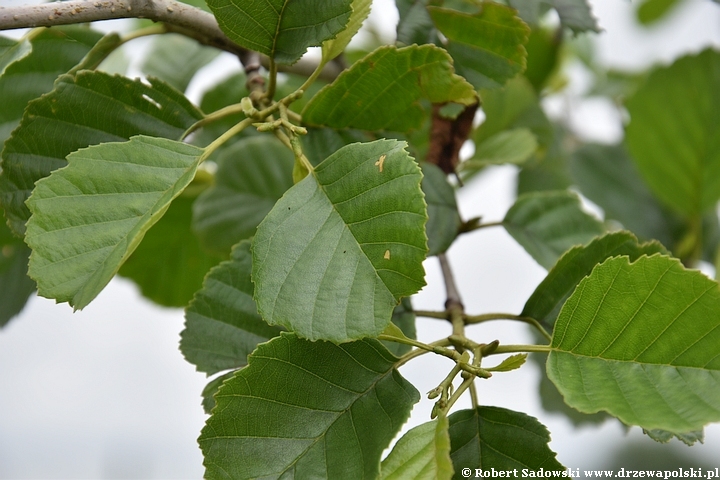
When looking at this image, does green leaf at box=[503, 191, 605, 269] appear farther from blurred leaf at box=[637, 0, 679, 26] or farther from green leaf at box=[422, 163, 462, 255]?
blurred leaf at box=[637, 0, 679, 26]

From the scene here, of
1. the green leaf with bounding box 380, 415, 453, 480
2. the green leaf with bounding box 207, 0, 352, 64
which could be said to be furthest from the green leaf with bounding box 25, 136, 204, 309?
the green leaf with bounding box 380, 415, 453, 480

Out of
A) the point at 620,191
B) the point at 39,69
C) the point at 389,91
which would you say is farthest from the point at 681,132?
the point at 39,69

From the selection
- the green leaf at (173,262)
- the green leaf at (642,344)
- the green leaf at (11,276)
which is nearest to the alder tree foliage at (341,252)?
the green leaf at (642,344)

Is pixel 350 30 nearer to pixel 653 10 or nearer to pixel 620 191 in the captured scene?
pixel 620 191

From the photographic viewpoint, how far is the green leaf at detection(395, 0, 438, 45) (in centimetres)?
59

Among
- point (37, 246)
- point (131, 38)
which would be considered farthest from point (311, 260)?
point (131, 38)

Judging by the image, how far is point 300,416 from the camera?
0.47 meters

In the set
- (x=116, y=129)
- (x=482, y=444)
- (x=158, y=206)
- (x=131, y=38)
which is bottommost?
(x=482, y=444)

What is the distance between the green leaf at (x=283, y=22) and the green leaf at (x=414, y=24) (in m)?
0.12

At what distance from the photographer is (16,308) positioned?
0.80 metres

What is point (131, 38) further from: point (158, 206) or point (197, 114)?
point (158, 206)

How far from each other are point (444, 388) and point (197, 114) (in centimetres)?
30

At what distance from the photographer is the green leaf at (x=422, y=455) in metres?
0.42

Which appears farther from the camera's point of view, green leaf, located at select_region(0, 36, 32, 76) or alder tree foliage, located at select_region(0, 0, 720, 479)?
green leaf, located at select_region(0, 36, 32, 76)
